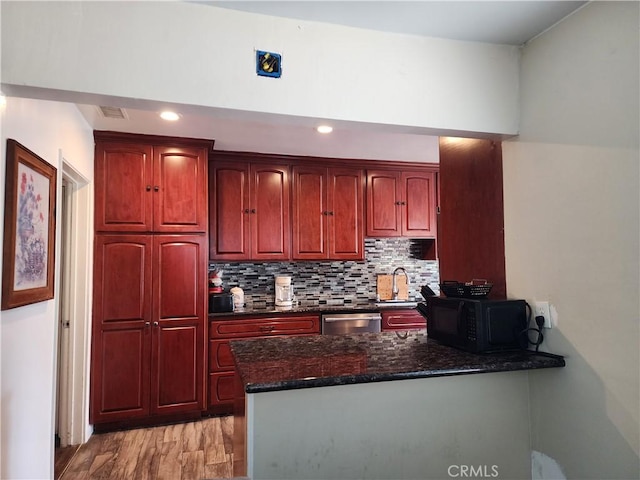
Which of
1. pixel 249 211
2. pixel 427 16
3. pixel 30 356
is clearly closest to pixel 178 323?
pixel 249 211

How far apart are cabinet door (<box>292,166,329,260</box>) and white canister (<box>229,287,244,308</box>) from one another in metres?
0.60

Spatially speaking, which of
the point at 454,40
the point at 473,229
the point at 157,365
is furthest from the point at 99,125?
the point at 473,229

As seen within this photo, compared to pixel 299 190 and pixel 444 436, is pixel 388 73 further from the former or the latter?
pixel 299 190

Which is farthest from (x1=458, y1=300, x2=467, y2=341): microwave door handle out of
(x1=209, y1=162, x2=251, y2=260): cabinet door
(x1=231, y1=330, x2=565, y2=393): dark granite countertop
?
(x1=209, y1=162, x2=251, y2=260): cabinet door

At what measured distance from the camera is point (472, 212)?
2236 mm

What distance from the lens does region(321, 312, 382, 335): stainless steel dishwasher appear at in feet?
11.9

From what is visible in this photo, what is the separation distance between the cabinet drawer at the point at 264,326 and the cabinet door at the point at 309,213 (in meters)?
0.62

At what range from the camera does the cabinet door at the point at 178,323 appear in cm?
321

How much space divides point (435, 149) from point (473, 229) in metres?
1.69

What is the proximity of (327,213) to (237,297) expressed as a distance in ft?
3.85

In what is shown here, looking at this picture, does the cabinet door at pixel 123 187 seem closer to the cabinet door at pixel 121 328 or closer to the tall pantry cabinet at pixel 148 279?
the tall pantry cabinet at pixel 148 279

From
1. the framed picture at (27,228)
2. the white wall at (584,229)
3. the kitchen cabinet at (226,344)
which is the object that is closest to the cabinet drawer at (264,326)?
the kitchen cabinet at (226,344)

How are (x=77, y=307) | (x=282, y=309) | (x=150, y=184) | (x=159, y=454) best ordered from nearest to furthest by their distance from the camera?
(x=159, y=454), (x=77, y=307), (x=150, y=184), (x=282, y=309)

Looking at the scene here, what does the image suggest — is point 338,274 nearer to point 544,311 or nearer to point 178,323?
point 178,323
